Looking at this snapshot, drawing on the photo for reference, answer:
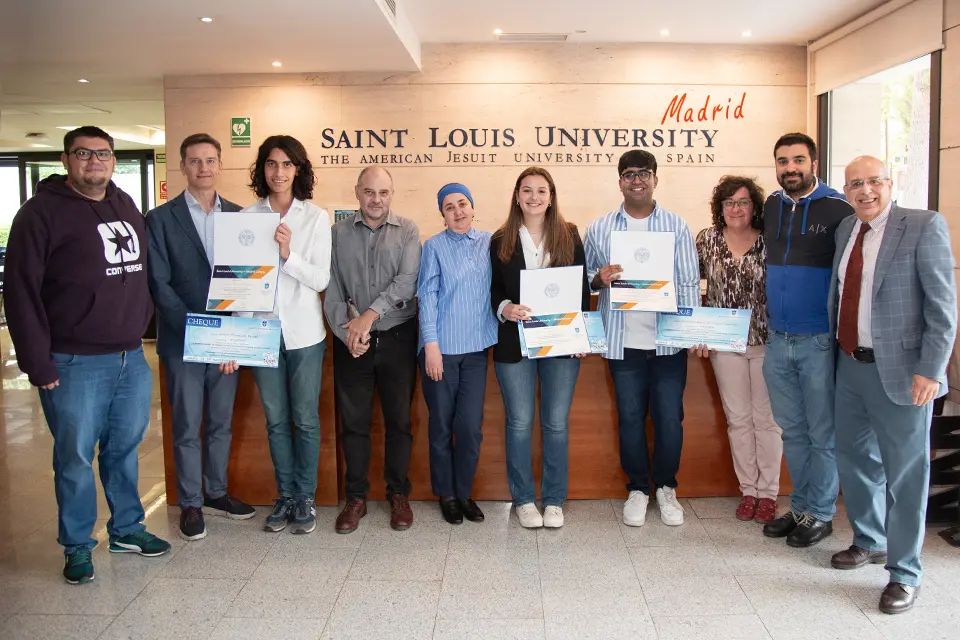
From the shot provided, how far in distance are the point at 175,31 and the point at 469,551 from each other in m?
5.07

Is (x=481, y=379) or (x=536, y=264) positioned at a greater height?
(x=536, y=264)

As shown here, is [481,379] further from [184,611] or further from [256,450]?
[184,611]

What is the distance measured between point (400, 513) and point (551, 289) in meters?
1.33

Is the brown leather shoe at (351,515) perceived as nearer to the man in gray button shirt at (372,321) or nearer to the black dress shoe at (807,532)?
the man in gray button shirt at (372,321)

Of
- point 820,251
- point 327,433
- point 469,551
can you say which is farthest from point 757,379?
point 327,433

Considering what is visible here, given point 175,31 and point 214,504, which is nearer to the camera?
point 214,504

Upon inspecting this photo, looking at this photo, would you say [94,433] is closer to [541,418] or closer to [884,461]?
[541,418]

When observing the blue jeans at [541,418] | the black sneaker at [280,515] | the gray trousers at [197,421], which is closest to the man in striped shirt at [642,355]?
the blue jeans at [541,418]

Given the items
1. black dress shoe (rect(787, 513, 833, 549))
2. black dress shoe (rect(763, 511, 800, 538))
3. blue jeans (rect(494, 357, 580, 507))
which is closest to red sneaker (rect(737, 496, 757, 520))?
black dress shoe (rect(763, 511, 800, 538))

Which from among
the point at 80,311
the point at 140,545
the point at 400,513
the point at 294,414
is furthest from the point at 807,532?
the point at 80,311

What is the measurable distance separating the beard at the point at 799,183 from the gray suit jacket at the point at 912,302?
0.49 metres

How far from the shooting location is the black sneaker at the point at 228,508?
3.77 meters

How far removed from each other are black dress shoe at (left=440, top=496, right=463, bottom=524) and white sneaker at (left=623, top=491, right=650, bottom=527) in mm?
819

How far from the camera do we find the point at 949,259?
2730 mm
